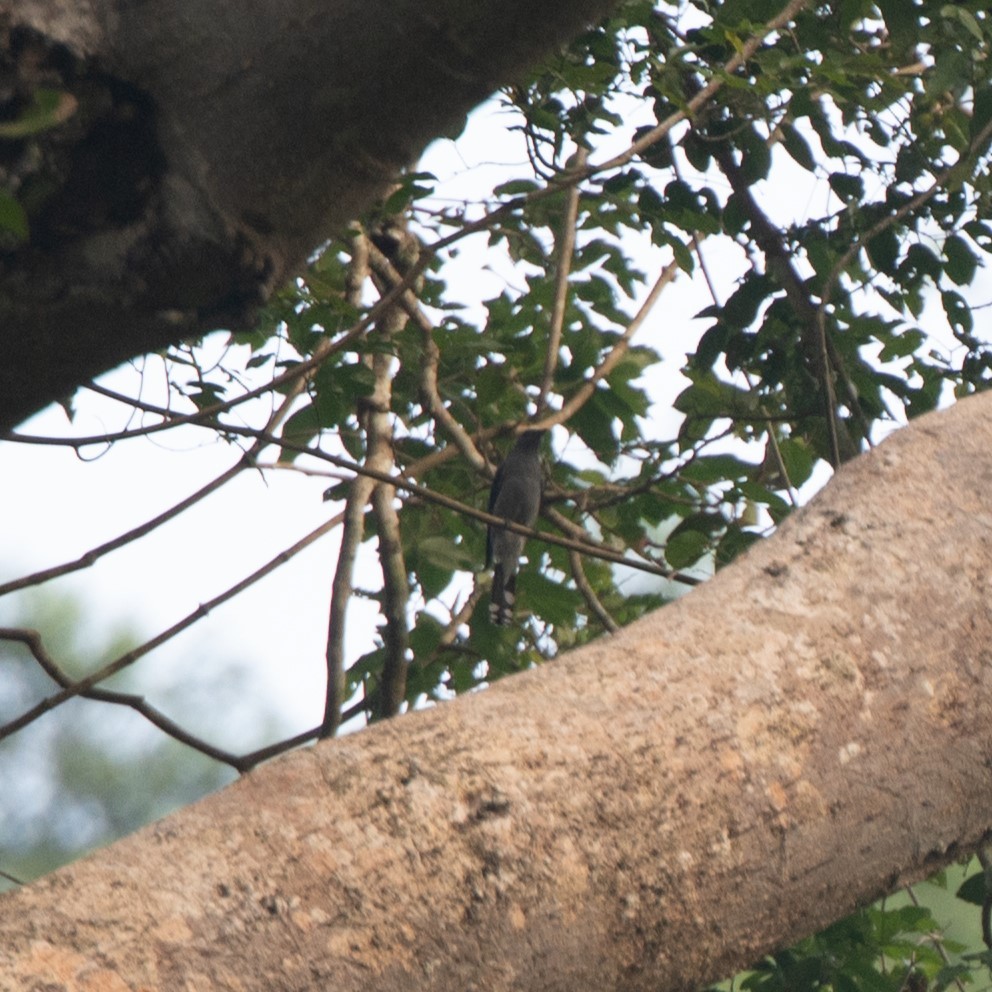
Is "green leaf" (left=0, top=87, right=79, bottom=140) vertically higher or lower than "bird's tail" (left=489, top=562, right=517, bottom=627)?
lower

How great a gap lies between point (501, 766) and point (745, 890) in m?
0.24

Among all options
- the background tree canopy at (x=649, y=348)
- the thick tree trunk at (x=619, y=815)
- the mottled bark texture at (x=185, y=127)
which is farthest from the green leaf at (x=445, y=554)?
the mottled bark texture at (x=185, y=127)

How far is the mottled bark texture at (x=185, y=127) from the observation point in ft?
2.87

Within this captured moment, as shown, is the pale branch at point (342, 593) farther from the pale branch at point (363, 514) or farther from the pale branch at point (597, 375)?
the pale branch at point (597, 375)

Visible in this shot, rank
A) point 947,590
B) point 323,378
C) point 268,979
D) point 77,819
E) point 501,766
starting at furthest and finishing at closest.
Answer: point 77,819
point 323,378
point 947,590
point 501,766
point 268,979

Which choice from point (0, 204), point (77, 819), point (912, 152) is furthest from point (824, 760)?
point (77, 819)

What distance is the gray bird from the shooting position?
3.31 metres

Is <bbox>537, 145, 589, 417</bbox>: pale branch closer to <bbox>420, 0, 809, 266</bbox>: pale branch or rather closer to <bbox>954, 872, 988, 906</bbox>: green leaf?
<bbox>420, 0, 809, 266</bbox>: pale branch

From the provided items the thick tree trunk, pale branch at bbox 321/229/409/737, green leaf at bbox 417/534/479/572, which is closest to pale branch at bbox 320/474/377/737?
pale branch at bbox 321/229/409/737

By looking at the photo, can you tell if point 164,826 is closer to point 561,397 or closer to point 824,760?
point 824,760

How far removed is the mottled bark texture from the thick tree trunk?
0.38 meters

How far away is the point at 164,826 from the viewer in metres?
0.97

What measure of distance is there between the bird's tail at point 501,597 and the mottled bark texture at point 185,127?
90.0 inches

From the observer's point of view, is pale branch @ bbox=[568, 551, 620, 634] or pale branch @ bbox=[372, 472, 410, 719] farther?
pale branch @ bbox=[568, 551, 620, 634]
